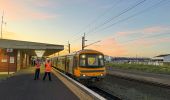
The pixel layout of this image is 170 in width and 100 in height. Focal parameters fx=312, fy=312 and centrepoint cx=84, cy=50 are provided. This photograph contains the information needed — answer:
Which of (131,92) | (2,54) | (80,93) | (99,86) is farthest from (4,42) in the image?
(80,93)

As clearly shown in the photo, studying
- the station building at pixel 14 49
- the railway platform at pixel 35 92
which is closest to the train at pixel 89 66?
the railway platform at pixel 35 92

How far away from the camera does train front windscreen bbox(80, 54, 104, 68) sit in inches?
965

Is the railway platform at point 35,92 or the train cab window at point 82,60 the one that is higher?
the train cab window at point 82,60

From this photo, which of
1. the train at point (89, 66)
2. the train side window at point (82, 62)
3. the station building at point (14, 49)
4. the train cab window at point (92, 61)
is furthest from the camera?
the station building at point (14, 49)

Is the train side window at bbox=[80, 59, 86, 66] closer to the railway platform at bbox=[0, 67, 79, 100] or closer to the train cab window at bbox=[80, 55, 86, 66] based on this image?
the train cab window at bbox=[80, 55, 86, 66]

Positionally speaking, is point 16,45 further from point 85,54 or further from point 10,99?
point 10,99

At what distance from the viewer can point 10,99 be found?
43.2 feet

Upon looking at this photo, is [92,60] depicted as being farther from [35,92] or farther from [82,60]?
[35,92]

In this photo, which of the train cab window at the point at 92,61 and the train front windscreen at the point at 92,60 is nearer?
Result: the train front windscreen at the point at 92,60

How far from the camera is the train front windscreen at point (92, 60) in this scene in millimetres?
24516

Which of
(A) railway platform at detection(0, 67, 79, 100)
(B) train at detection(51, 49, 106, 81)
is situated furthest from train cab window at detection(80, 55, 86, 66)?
(A) railway platform at detection(0, 67, 79, 100)

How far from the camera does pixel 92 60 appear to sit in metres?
24.8

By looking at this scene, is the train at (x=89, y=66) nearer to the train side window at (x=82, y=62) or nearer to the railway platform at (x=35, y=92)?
the train side window at (x=82, y=62)

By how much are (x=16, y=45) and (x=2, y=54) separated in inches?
189
